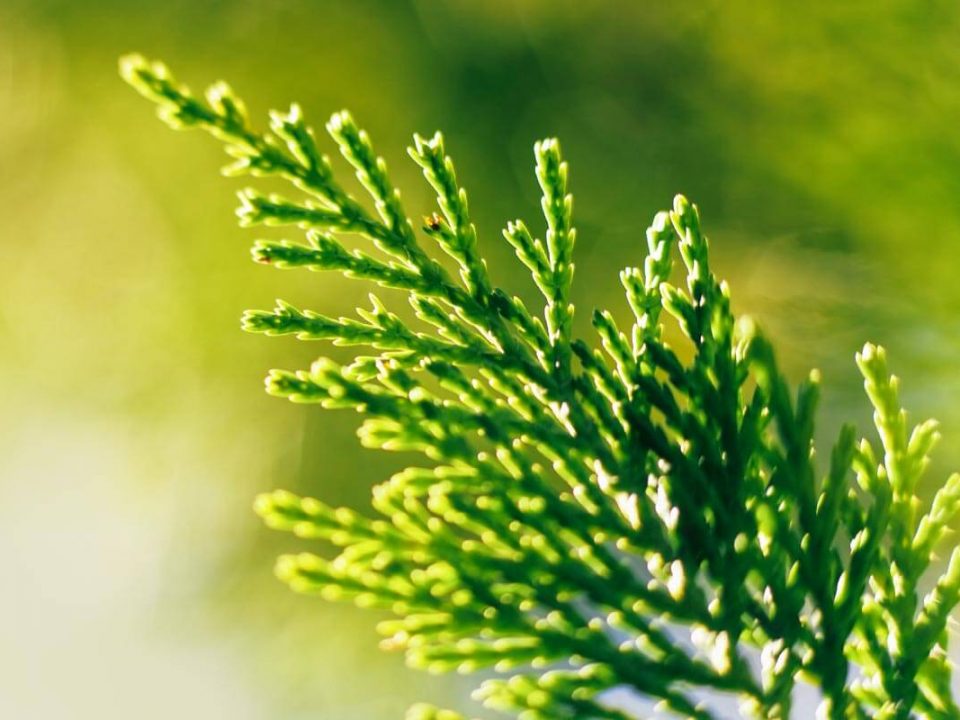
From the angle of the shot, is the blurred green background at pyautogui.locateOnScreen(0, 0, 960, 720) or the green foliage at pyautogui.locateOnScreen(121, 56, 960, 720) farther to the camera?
the blurred green background at pyautogui.locateOnScreen(0, 0, 960, 720)

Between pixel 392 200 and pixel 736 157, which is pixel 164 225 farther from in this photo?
pixel 392 200

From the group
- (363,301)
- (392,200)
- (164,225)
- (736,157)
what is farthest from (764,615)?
(164,225)

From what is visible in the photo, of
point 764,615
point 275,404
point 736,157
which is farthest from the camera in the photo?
point 275,404

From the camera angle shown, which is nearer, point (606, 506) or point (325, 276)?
point (606, 506)

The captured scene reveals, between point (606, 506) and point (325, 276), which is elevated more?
point (325, 276)

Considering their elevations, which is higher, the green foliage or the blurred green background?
the blurred green background
